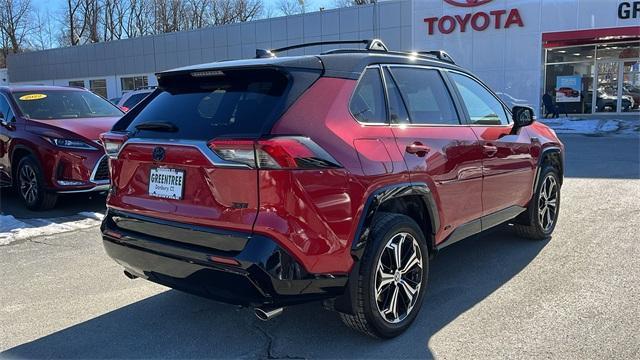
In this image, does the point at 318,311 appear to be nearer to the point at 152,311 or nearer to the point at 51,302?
the point at 152,311

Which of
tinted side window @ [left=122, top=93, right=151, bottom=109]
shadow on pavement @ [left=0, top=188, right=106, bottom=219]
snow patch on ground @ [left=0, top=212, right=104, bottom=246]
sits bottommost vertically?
snow patch on ground @ [left=0, top=212, right=104, bottom=246]

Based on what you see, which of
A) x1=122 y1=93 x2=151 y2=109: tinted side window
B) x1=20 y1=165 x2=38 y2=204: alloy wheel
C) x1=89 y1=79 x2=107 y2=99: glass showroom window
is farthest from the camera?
x1=89 y1=79 x2=107 y2=99: glass showroom window

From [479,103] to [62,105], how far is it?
6.33 m

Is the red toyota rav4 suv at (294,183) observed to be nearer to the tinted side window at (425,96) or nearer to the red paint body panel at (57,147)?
the tinted side window at (425,96)

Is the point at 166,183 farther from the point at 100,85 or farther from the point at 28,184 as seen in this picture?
the point at 100,85

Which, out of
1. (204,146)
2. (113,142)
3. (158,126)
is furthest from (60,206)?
(204,146)

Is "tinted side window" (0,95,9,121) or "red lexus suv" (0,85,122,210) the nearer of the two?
"red lexus suv" (0,85,122,210)

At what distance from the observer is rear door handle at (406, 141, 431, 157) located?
3650 mm

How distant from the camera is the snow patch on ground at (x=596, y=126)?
63.5ft

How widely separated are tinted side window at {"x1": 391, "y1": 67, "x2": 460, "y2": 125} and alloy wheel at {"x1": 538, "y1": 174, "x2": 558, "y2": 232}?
1936 millimetres

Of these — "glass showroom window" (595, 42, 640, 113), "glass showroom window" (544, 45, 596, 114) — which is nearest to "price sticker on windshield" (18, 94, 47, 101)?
"glass showroom window" (544, 45, 596, 114)

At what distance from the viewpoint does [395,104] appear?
3.74 m

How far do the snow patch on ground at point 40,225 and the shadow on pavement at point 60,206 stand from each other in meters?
Result: 0.30

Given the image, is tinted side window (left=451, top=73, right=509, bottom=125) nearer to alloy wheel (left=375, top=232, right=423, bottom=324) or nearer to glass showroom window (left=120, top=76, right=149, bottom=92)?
alloy wheel (left=375, top=232, right=423, bottom=324)
